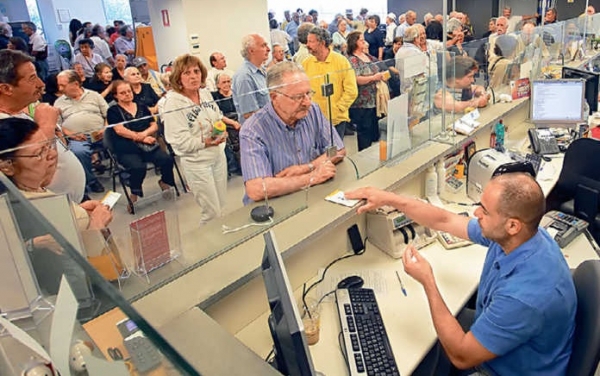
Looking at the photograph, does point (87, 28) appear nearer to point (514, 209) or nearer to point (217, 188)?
point (217, 188)

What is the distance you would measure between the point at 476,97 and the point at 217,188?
2139mm

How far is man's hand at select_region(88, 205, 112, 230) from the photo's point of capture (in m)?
1.55

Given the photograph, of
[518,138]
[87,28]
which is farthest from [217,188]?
[87,28]

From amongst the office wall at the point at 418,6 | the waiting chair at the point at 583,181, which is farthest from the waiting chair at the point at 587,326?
the office wall at the point at 418,6

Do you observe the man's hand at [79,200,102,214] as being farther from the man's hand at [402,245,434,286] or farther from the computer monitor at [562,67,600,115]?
the computer monitor at [562,67,600,115]

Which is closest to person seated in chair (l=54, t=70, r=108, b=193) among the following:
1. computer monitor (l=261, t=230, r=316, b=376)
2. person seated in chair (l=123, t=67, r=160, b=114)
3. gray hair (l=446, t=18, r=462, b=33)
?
person seated in chair (l=123, t=67, r=160, b=114)

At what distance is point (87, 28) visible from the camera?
28.3 feet

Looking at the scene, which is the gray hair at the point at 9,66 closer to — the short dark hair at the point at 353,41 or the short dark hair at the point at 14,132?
the short dark hair at the point at 14,132

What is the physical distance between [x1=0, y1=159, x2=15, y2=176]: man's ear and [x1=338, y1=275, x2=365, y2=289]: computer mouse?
4.21ft

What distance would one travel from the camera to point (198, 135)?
8.97 ft

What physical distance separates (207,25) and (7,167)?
514cm

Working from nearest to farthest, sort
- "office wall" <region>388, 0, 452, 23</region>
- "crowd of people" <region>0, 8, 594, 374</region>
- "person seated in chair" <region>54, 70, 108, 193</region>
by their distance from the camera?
"crowd of people" <region>0, 8, 594, 374</region>
"person seated in chair" <region>54, 70, 108, 193</region>
"office wall" <region>388, 0, 452, 23</region>

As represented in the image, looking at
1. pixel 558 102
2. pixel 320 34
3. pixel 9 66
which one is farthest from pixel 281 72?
pixel 558 102

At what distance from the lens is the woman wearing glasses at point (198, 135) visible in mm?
2539
